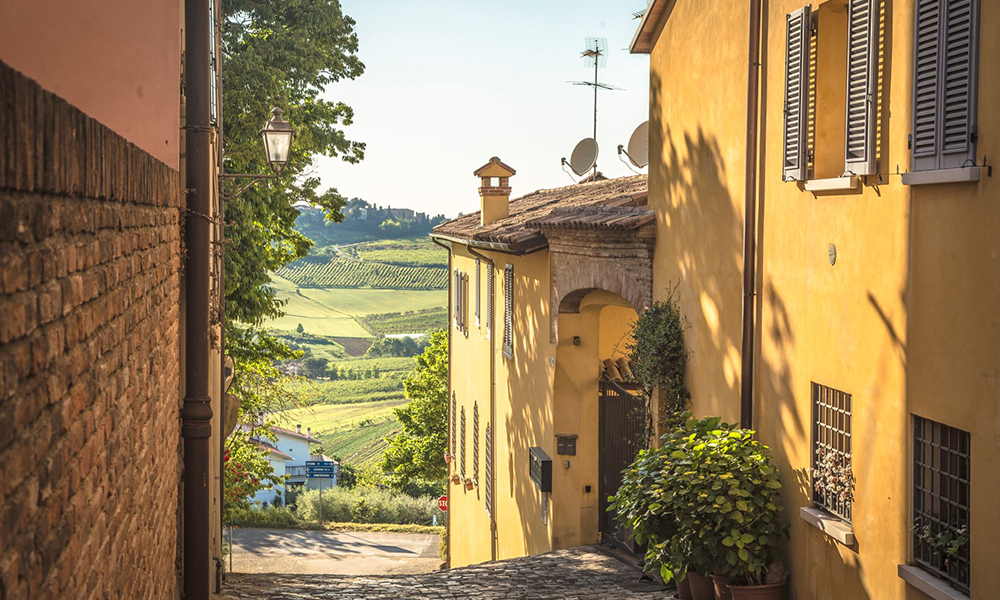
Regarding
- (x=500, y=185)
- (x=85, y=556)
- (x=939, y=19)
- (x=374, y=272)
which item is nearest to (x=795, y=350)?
(x=939, y=19)

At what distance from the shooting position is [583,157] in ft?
57.1

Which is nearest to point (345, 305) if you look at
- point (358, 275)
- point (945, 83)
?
point (358, 275)

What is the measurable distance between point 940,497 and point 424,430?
38586 mm

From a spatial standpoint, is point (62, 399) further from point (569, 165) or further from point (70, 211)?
point (569, 165)

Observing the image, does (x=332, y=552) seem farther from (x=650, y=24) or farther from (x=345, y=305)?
(x=345, y=305)

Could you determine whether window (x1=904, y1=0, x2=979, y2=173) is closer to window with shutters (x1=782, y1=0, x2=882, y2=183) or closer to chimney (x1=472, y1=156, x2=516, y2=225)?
window with shutters (x1=782, y1=0, x2=882, y2=183)

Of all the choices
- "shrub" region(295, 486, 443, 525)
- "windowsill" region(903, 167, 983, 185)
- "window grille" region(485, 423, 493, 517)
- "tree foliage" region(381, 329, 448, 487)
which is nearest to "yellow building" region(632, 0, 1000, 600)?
"windowsill" region(903, 167, 983, 185)

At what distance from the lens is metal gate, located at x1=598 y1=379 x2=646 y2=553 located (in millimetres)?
12250

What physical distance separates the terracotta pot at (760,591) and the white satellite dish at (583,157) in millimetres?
10228

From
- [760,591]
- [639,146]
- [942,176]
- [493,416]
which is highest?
[639,146]

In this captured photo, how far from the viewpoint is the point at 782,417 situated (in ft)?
25.9

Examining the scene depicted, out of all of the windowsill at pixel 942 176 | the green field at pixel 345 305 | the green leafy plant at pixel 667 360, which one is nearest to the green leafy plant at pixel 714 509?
the green leafy plant at pixel 667 360

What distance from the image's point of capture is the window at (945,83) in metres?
5.29

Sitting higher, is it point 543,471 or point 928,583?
point 928,583
